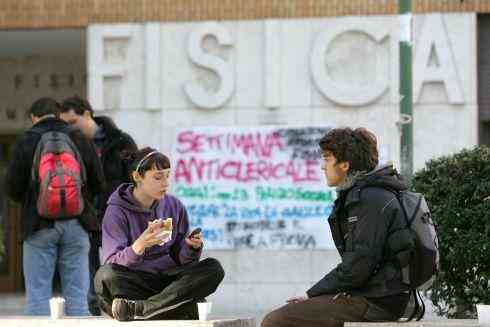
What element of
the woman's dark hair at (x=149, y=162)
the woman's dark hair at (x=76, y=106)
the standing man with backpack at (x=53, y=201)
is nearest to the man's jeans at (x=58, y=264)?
the standing man with backpack at (x=53, y=201)

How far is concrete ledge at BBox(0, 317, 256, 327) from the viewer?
671 centimetres

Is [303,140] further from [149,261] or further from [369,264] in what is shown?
[369,264]

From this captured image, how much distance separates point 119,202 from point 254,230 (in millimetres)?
8299

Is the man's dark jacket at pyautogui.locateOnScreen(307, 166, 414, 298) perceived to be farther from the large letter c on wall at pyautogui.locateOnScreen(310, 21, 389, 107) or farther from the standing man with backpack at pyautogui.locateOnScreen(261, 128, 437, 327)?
the large letter c on wall at pyautogui.locateOnScreen(310, 21, 389, 107)

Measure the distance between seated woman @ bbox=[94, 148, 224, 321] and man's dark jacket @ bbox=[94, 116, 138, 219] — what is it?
2.34 m

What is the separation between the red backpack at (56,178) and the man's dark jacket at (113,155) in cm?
49

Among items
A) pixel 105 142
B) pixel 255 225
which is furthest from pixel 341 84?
pixel 105 142

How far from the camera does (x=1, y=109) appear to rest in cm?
1838

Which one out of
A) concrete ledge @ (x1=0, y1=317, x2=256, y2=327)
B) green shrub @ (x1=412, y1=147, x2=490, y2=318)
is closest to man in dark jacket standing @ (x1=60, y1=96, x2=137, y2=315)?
green shrub @ (x1=412, y1=147, x2=490, y2=318)

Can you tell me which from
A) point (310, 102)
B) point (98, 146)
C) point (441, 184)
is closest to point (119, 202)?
point (441, 184)

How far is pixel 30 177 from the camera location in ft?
30.5

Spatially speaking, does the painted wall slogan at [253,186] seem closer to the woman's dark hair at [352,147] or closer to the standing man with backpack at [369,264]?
the woman's dark hair at [352,147]

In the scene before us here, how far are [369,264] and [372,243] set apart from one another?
0.10 m

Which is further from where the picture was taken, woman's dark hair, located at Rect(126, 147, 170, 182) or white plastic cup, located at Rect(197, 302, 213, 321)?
woman's dark hair, located at Rect(126, 147, 170, 182)
